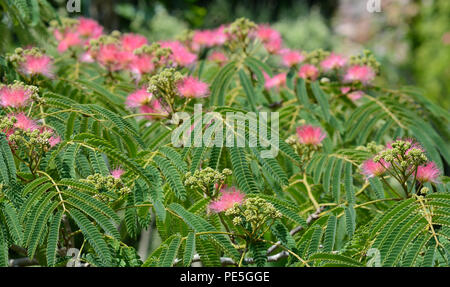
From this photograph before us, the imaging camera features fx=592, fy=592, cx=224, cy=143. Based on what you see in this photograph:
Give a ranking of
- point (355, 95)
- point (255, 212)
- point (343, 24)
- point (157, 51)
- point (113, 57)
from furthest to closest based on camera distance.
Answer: point (343, 24), point (355, 95), point (113, 57), point (157, 51), point (255, 212)

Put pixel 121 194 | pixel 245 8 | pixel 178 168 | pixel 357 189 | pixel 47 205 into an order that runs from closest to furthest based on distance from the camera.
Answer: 1. pixel 47 205
2. pixel 121 194
3. pixel 178 168
4. pixel 357 189
5. pixel 245 8

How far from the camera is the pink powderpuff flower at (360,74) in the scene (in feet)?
9.07

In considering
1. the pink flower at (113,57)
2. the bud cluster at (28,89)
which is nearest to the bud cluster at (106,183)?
the bud cluster at (28,89)

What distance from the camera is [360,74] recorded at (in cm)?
277

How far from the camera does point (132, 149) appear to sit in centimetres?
196

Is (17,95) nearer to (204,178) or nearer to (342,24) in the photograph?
(204,178)

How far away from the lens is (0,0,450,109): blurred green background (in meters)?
9.09

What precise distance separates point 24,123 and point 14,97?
158 millimetres

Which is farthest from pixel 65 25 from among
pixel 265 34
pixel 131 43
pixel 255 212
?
pixel 255 212

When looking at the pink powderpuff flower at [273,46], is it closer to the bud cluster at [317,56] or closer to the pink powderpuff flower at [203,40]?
the bud cluster at [317,56]

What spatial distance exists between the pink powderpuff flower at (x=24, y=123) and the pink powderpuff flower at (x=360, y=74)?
1.54 metres
